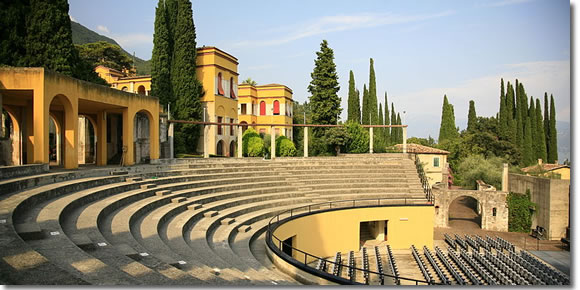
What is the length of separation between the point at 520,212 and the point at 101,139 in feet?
81.2

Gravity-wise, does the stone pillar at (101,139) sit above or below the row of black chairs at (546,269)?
above

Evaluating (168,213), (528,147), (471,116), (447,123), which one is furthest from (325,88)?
(447,123)

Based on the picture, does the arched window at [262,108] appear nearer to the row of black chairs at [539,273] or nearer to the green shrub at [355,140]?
the green shrub at [355,140]

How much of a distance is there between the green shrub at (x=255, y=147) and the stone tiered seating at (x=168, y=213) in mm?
6299

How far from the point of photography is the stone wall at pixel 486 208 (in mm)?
23141

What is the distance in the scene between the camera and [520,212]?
23125 mm

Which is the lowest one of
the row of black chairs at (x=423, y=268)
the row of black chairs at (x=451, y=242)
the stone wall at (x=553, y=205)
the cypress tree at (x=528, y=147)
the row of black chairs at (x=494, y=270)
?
the row of black chairs at (x=451, y=242)

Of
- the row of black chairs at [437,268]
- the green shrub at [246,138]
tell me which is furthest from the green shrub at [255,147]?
the row of black chairs at [437,268]

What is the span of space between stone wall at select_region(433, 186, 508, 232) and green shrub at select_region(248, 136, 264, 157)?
40.7 ft

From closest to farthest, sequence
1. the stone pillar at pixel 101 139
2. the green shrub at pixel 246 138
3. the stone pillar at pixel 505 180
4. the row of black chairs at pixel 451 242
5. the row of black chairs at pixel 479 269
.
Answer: the row of black chairs at pixel 479 269
the stone pillar at pixel 101 139
the row of black chairs at pixel 451 242
the stone pillar at pixel 505 180
the green shrub at pixel 246 138

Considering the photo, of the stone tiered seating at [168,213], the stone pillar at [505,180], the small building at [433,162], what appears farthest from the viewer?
the small building at [433,162]

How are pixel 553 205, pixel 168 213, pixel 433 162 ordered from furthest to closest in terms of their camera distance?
pixel 433 162 < pixel 553 205 < pixel 168 213

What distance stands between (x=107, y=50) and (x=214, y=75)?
66.8 feet

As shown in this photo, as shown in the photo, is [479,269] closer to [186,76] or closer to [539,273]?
[539,273]
